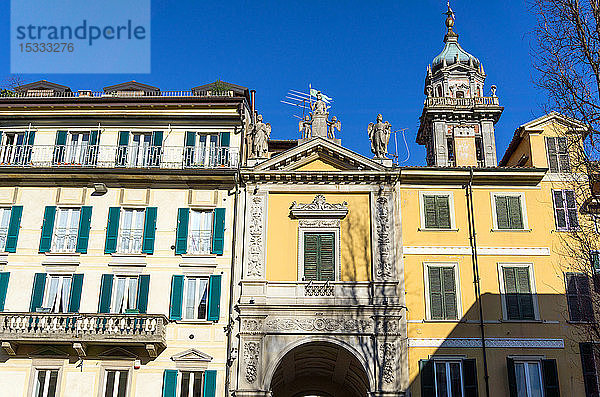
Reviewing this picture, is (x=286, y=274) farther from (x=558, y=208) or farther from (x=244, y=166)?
(x=558, y=208)

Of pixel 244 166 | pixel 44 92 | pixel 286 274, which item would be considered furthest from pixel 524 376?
pixel 44 92

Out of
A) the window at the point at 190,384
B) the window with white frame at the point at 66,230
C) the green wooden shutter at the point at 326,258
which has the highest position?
the window with white frame at the point at 66,230

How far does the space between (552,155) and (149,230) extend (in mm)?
19938

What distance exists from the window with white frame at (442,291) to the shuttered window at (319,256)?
443 centimetres

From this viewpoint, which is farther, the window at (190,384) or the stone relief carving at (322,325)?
the stone relief carving at (322,325)

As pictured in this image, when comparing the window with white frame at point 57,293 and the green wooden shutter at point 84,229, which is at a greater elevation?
the green wooden shutter at point 84,229

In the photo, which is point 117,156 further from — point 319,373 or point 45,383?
point 319,373

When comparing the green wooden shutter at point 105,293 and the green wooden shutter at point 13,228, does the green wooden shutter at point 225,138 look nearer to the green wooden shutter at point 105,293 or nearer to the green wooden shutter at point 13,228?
the green wooden shutter at point 105,293

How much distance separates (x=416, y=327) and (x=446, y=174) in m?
7.50

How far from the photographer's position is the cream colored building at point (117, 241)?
2802 centimetres

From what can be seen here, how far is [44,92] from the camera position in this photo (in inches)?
1395

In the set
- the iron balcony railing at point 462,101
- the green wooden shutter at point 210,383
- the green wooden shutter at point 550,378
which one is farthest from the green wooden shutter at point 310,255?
the iron balcony railing at point 462,101

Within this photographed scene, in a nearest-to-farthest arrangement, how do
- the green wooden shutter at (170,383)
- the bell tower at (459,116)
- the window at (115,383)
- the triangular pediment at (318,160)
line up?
the green wooden shutter at (170,383) → the window at (115,383) → the triangular pediment at (318,160) → the bell tower at (459,116)

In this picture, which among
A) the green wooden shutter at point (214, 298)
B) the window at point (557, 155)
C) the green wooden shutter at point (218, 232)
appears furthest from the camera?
the window at point (557, 155)
